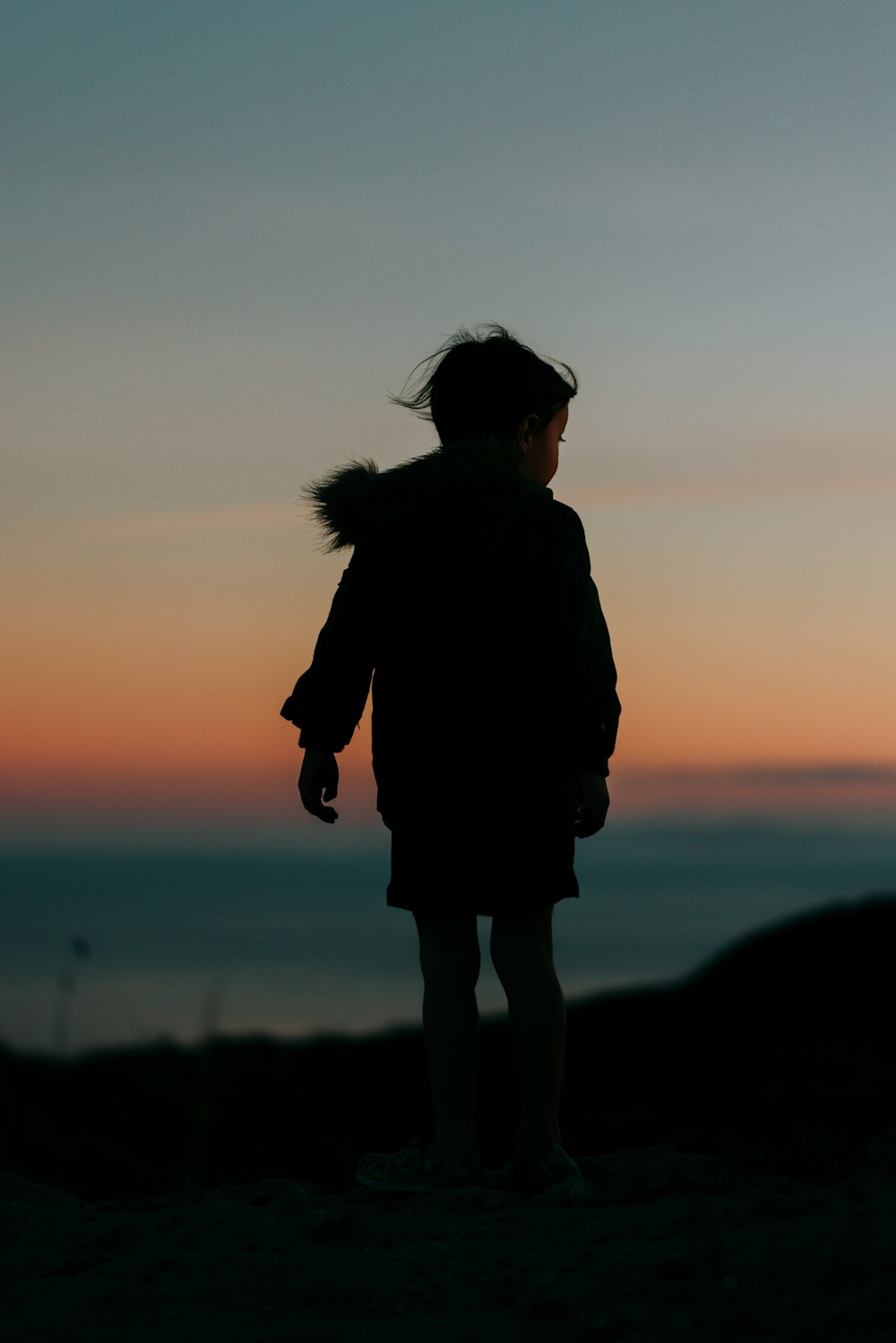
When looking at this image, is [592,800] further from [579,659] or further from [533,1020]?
[533,1020]

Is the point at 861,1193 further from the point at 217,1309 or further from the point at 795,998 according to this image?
the point at 795,998

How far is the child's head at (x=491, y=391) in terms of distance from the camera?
13.9ft

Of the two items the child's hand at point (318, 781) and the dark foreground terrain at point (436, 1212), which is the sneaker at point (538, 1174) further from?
the child's hand at point (318, 781)

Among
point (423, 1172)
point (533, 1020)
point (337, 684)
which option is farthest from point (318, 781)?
point (423, 1172)

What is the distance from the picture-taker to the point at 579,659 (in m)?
3.87

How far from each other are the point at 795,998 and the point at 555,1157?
225 inches

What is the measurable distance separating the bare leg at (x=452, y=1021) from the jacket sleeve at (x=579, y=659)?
0.57 meters

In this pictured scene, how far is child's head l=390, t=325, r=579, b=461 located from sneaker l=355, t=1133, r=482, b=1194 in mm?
2013

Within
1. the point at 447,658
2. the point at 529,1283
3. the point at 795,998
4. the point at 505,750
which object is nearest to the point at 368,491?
the point at 447,658

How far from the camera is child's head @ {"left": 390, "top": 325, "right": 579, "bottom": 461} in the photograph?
4.24 m

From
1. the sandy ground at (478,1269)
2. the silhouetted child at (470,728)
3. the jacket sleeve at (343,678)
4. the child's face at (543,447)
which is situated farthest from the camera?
the child's face at (543,447)

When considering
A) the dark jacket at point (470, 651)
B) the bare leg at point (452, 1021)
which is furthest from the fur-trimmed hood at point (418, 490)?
the bare leg at point (452, 1021)

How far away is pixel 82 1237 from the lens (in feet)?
10.6

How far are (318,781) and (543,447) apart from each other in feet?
4.03
